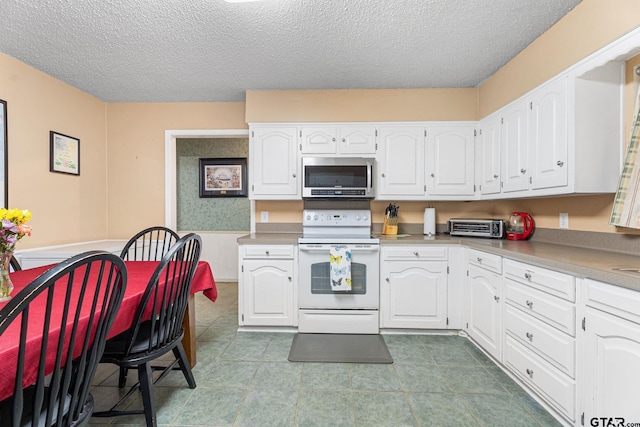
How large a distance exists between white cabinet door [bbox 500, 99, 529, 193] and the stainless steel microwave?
44.4 inches

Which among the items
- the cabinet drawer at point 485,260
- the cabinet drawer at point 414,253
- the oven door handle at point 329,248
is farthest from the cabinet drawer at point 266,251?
the cabinet drawer at point 485,260

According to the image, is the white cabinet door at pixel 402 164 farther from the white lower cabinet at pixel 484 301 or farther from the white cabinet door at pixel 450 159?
the white lower cabinet at pixel 484 301

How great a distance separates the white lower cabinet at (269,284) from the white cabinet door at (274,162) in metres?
0.64

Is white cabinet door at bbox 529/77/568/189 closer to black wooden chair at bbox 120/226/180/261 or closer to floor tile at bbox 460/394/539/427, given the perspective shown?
floor tile at bbox 460/394/539/427

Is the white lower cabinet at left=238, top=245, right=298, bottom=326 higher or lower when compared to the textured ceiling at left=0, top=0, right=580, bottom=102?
lower

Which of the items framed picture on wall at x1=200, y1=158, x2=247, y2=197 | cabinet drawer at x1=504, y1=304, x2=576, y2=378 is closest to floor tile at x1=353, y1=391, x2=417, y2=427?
cabinet drawer at x1=504, y1=304, x2=576, y2=378

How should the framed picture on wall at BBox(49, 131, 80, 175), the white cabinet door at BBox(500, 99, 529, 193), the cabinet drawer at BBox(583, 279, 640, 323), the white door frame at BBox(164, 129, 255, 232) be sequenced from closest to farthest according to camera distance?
the cabinet drawer at BBox(583, 279, 640, 323)
the white cabinet door at BBox(500, 99, 529, 193)
the framed picture on wall at BBox(49, 131, 80, 175)
the white door frame at BBox(164, 129, 255, 232)

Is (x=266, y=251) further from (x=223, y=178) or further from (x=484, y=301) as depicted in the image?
(x=223, y=178)

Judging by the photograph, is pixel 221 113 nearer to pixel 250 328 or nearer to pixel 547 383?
pixel 250 328

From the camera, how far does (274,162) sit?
9.99 ft

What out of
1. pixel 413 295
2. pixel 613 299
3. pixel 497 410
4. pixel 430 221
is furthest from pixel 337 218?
pixel 613 299

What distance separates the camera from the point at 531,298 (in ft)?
5.70

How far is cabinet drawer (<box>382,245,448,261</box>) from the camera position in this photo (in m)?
2.64

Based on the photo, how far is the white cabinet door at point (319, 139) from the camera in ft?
9.94
